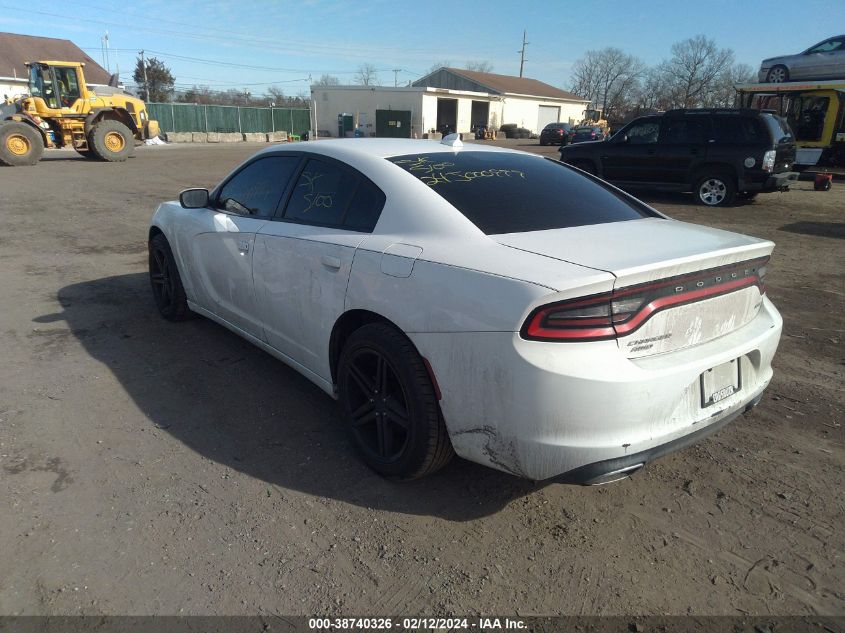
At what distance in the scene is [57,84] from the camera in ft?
64.3

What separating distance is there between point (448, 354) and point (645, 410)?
2.58 ft

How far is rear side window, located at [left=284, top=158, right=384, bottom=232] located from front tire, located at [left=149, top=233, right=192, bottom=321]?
5.90 feet

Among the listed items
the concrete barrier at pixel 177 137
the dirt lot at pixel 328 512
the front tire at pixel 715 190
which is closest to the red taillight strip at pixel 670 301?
the dirt lot at pixel 328 512

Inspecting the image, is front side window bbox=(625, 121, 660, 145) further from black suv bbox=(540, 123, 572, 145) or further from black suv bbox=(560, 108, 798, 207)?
black suv bbox=(540, 123, 572, 145)

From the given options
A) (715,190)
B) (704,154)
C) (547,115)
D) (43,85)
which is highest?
(547,115)

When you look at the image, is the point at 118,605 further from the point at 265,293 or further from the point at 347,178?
the point at 347,178

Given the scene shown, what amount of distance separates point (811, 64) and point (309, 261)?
72.8 feet

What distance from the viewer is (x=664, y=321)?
7.57 ft

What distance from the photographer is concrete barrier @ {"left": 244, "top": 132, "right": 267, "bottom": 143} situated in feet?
145

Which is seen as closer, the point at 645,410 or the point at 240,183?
the point at 645,410


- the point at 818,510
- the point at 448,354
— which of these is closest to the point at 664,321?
the point at 448,354

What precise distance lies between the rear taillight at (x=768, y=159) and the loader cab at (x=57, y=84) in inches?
814

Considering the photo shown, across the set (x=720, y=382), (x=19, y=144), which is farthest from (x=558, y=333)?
(x=19, y=144)

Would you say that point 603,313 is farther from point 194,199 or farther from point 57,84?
point 57,84
